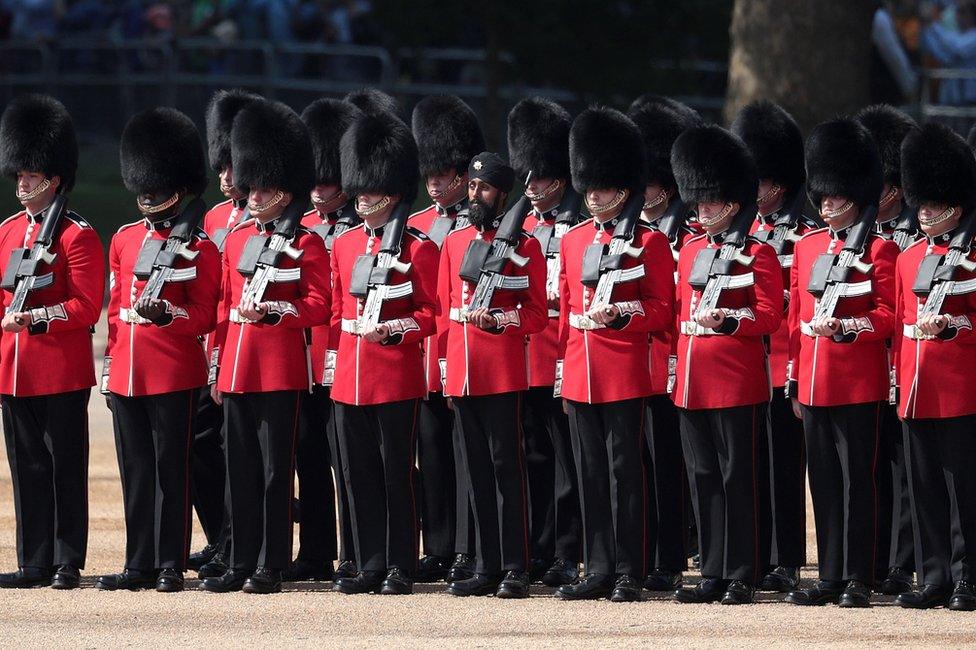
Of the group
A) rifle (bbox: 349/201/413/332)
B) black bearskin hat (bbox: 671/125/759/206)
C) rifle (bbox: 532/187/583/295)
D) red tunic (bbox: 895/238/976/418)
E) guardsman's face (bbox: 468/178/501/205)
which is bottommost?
red tunic (bbox: 895/238/976/418)

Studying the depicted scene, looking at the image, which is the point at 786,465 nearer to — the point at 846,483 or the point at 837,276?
the point at 846,483

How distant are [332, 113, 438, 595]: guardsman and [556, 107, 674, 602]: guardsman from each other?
48 centimetres

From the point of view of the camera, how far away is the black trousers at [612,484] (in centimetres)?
732

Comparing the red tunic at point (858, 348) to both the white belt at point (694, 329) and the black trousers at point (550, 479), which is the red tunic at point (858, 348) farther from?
the black trousers at point (550, 479)

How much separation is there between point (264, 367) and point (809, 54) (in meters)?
7.02

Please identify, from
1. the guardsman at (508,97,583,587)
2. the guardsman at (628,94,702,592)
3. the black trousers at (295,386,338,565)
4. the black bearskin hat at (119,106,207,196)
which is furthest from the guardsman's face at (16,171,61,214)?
the guardsman at (628,94,702,592)

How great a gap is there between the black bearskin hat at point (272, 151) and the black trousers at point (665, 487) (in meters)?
1.39

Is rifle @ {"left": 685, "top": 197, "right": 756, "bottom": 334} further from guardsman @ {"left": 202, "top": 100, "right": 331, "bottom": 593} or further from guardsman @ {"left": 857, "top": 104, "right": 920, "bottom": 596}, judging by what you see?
guardsman @ {"left": 202, "top": 100, "right": 331, "bottom": 593}

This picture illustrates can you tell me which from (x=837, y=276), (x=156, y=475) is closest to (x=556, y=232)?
(x=837, y=276)

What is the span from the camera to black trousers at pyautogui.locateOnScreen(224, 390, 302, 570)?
740 centimetres

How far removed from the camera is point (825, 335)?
713 centimetres

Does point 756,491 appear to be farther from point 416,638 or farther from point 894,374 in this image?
point 416,638

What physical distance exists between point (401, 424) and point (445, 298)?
454mm

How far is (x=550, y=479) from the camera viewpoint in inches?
311
